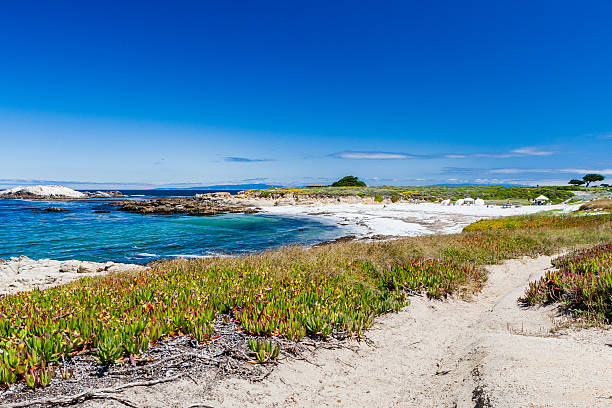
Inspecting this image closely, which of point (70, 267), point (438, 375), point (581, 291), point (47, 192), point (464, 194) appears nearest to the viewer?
point (438, 375)

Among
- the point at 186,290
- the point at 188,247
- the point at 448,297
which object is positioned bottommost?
the point at 188,247

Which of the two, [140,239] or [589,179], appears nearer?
[140,239]

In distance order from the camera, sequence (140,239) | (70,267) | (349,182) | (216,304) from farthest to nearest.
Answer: (349,182), (140,239), (70,267), (216,304)

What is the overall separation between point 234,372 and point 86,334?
2.26 m

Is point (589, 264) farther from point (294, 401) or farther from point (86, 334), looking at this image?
point (86, 334)

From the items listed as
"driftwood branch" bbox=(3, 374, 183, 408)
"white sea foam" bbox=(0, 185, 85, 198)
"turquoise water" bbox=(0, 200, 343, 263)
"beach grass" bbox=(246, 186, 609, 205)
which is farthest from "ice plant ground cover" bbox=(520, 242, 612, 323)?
"white sea foam" bbox=(0, 185, 85, 198)

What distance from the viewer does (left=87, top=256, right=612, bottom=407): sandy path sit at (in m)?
3.66

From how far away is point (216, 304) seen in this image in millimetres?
6324

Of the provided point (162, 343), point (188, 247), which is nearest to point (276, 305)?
point (162, 343)

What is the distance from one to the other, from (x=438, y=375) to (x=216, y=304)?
13.3 feet

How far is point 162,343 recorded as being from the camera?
4.89m

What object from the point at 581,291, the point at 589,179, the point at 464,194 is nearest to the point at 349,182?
the point at 464,194

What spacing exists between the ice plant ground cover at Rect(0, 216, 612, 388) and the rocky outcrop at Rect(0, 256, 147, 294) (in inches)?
244

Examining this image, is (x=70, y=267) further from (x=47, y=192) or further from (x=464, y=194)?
(x=47, y=192)
